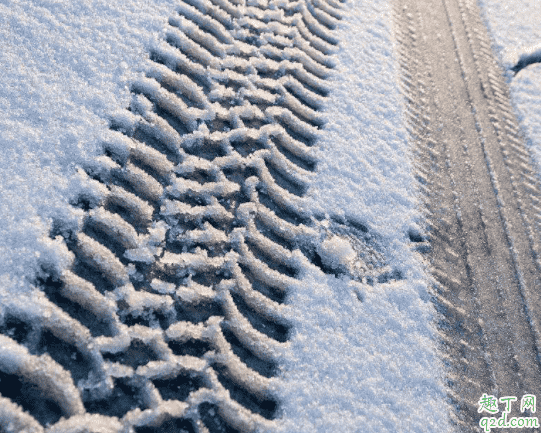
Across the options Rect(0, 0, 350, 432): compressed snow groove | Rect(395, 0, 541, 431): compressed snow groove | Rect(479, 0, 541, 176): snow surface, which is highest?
Rect(479, 0, 541, 176): snow surface

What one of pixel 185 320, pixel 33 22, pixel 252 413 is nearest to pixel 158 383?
pixel 185 320

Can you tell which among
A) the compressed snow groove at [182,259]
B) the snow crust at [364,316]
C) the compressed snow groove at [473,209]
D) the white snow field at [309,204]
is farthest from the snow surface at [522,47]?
the compressed snow groove at [182,259]

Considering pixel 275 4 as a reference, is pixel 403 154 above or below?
below

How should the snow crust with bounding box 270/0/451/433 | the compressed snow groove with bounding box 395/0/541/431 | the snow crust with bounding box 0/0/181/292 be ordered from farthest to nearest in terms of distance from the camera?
the compressed snow groove with bounding box 395/0/541/431 < the snow crust with bounding box 270/0/451/433 < the snow crust with bounding box 0/0/181/292

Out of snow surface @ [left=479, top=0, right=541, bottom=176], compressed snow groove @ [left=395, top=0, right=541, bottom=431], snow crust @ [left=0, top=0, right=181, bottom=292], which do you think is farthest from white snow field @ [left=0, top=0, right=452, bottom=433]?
snow surface @ [left=479, top=0, right=541, bottom=176]

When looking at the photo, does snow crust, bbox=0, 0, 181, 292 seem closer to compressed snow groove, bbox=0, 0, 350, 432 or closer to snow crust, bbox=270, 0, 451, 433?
compressed snow groove, bbox=0, 0, 350, 432

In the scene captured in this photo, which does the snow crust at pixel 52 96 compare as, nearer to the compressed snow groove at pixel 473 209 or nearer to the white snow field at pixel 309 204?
the white snow field at pixel 309 204

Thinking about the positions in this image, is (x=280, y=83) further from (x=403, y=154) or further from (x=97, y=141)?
(x=97, y=141)
